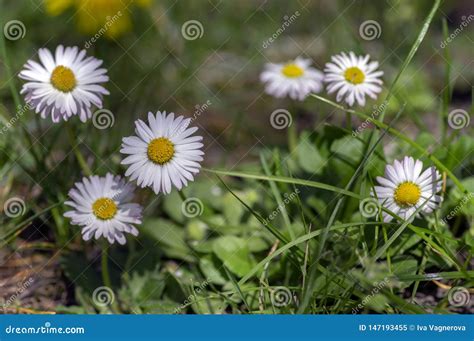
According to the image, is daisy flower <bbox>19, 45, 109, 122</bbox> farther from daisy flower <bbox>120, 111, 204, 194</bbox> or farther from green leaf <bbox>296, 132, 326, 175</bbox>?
green leaf <bbox>296, 132, 326, 175</bbox>

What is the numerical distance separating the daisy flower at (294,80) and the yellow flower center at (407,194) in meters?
0.71

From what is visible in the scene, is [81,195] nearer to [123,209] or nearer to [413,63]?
[123,209]

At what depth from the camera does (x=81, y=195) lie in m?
2.15

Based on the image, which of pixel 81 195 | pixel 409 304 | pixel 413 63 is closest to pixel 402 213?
pixel 409 304

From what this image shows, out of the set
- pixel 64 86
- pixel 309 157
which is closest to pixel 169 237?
pixel 309 157

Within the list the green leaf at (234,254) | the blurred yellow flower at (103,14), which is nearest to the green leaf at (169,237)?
the green leaf at (234,254)

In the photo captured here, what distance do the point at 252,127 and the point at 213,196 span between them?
Answer: 0.79 m

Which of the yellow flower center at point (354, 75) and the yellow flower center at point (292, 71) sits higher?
the yellow flower center at point (292, 71)

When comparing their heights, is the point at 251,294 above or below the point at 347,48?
below

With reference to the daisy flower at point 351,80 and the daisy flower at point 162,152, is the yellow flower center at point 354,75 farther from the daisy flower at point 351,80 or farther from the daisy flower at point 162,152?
the daisy flower at point 162,152

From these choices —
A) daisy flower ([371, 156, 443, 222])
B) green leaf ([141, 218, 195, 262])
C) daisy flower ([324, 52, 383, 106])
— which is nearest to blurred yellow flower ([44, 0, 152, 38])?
green leaf ([141, 218, 195, 262])

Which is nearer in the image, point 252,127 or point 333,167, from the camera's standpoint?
point 333,167

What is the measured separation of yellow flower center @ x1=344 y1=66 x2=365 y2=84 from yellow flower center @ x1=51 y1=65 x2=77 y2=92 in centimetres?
95

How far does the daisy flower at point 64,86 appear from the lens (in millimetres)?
2125
